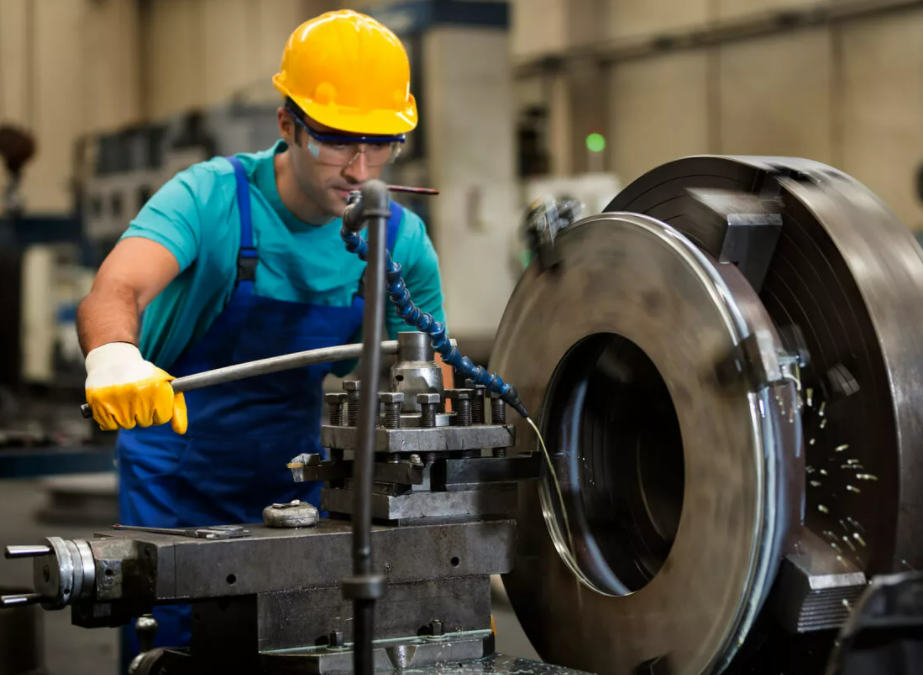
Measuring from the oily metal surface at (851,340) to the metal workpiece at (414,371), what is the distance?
27 centimetres

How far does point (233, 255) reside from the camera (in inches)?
61.5

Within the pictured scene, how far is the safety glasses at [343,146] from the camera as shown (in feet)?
4.76

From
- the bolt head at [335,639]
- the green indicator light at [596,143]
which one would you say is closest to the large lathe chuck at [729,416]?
the bolt head at [335,639]

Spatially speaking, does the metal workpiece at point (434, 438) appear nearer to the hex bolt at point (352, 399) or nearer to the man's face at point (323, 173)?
the hex bolt at point (352, 399)

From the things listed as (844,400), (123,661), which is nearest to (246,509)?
(123,661)

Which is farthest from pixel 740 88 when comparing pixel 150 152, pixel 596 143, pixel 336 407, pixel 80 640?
pixel 336 407

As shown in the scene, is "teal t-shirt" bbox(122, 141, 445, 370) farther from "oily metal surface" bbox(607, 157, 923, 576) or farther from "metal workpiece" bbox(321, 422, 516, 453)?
"oily metal surface" bbox(607, 157, 923, 576)

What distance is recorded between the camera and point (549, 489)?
1.19m

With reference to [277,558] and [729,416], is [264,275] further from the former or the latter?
[729,416]

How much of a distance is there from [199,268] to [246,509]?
0.36 m

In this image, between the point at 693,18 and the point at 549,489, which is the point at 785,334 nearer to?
the point at 549,489

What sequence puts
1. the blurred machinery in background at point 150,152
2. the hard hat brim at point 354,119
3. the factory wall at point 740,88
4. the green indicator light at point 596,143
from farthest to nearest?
the green indicator light at point 596,143 < the factory wall at point 740,88 < the blurred machinery in background at point 150,152 < the hard hat brim at point 354,119

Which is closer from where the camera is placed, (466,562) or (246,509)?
(466,562)

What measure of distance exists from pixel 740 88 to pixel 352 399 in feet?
17.8
